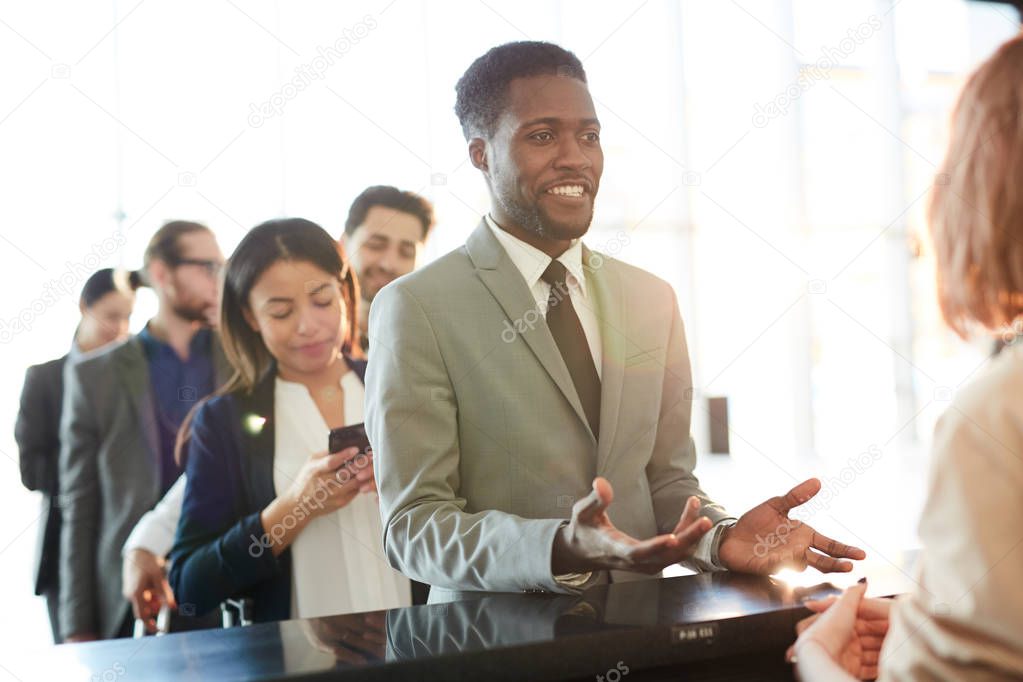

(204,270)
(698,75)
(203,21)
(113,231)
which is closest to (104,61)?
A: (203,21)

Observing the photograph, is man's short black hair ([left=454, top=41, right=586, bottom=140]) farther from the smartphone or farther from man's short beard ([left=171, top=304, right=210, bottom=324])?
man's short beard ([left=171, top=304, right=210, bottom=324])

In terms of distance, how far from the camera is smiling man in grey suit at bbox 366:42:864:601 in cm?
147

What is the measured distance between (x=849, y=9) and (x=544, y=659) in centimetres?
785

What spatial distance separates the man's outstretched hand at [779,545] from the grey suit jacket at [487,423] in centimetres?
9

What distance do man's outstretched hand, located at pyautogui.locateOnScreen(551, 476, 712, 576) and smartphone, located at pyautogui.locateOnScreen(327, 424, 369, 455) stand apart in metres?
1.15

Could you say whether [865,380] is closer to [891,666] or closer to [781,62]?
[781,62]

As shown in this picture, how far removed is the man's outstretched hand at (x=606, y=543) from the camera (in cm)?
117

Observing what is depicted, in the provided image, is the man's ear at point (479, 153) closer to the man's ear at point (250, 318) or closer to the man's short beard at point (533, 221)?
the man's short beard at point (533, 221)

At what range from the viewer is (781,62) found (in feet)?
23.6

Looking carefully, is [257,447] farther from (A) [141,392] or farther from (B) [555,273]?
(B) [555,273]

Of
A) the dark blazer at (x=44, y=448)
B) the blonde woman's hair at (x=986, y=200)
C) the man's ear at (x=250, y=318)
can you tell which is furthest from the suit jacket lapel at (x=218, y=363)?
the blonde woman's hair at (x=986, y=200)

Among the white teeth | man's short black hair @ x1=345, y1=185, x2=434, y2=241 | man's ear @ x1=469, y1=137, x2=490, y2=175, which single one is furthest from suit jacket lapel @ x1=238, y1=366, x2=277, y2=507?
the white teeth

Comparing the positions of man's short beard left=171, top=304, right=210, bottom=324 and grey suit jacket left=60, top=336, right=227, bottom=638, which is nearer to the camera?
grey suit jacket left=60, top=336, right=227, bottom=638

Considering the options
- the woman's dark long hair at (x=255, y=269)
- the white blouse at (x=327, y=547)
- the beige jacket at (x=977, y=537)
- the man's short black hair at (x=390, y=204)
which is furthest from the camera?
the man's short black hair at (x=390, y=204)
